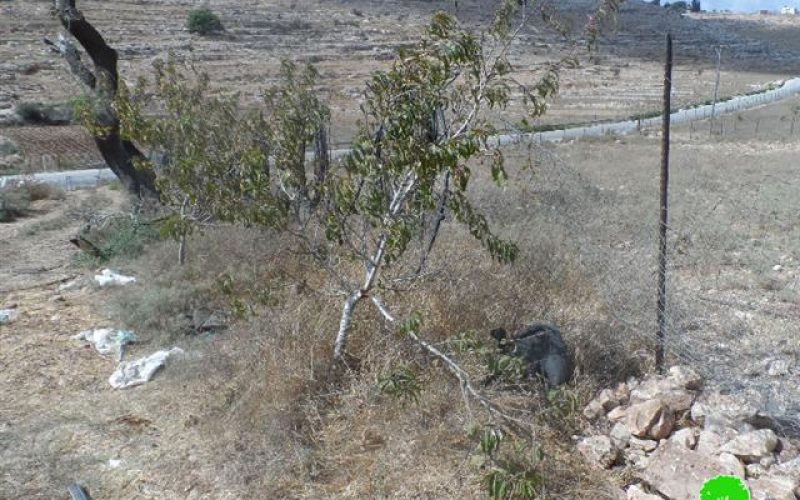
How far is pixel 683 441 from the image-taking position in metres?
4.00

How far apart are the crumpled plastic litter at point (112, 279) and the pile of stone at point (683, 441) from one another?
16.8ft

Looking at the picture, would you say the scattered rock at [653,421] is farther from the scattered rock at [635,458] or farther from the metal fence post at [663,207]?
the metal fence post at [663,207]

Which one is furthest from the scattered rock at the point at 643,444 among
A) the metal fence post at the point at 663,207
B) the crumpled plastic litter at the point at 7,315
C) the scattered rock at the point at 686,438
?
the crumpled plastic litter at the point at 7,315

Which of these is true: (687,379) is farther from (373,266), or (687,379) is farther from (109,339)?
(109,339)

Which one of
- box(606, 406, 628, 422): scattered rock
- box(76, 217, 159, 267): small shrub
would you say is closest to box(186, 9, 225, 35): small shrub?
box(76, 217, 159, 267): small shrub

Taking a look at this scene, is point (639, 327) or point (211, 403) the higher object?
point (639, 327)

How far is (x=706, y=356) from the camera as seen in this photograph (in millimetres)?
5188

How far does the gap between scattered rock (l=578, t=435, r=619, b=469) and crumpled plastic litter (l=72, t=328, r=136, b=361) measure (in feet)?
12.4

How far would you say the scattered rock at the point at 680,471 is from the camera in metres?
3.65

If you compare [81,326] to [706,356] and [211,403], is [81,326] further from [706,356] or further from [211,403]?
[706,356]

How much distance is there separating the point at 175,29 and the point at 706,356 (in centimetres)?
4993

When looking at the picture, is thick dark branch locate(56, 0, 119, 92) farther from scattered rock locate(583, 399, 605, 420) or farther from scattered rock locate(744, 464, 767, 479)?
scattered rock locate(744, 464, 767, 479)

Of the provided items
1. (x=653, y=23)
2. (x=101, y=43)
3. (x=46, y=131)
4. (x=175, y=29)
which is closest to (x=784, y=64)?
(x=653, y=23)

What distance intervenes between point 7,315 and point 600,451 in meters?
5.49
